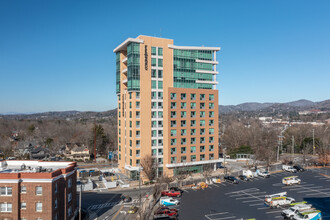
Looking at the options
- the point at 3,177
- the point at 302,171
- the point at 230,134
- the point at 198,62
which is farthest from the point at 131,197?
the point at 230,134

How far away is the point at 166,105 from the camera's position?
189ft

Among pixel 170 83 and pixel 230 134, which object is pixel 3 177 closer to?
pixel 170 83

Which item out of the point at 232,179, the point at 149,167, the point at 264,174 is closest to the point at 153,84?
the point at 149,167

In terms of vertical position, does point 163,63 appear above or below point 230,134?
above

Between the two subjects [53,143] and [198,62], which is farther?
[53,143]

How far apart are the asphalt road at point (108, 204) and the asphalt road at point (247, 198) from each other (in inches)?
317

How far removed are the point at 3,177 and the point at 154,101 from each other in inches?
1354

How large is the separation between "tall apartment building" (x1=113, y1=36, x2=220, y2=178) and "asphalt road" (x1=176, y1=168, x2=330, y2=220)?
11635 mm

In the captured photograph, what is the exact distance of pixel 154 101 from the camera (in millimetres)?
57344

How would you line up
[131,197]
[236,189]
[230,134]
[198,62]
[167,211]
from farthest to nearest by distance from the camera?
[230,134]
[198,62]
[236,189]
[131,197]
[167,211]

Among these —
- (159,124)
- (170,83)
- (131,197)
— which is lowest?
(131,197)

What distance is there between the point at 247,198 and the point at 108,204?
22.8 metres

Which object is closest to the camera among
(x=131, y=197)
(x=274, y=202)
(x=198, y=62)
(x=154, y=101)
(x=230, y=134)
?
(x=274, y=202)

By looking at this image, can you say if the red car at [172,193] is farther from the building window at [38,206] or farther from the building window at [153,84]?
the building window at [153,84]
